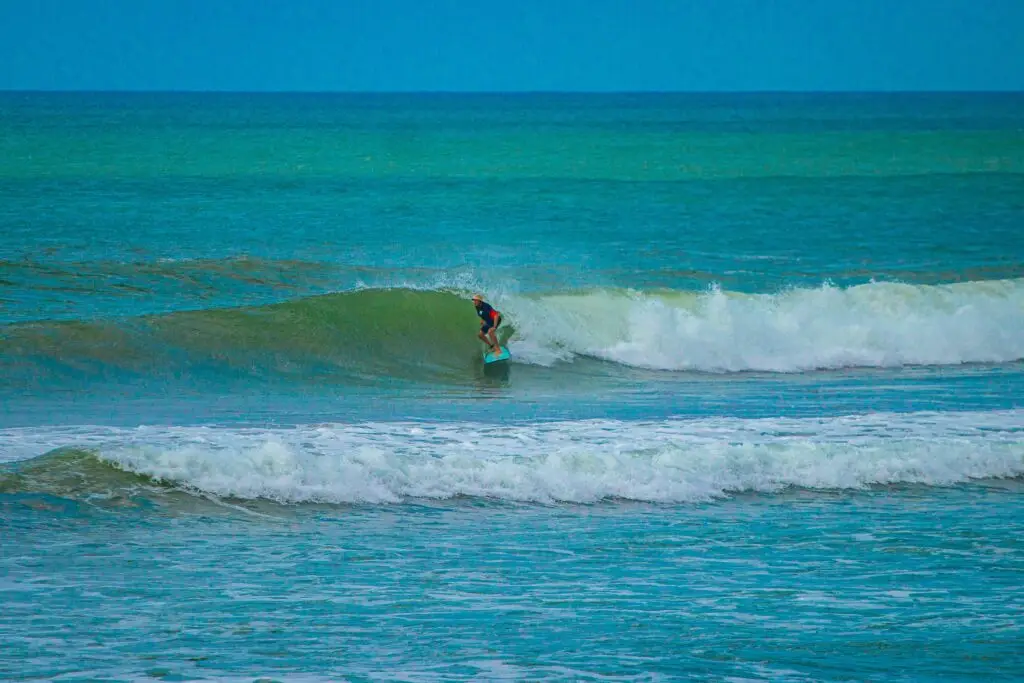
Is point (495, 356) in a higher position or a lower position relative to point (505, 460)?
higher

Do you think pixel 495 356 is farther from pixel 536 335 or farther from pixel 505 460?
pixel 505 460

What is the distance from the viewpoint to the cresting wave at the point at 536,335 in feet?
54.6

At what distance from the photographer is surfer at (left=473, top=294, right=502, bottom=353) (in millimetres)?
17188

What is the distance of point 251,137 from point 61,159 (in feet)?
80.9

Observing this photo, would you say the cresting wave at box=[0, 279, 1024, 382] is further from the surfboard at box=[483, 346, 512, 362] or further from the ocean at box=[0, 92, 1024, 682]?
the surfboard at box=[483, 346, 512, 362]

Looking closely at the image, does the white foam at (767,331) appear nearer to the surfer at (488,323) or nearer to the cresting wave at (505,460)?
the surfer at (488,323)

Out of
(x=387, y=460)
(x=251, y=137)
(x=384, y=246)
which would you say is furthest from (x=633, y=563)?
(x=251, y=137)

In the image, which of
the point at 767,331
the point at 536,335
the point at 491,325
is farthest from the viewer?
the point at 767,331

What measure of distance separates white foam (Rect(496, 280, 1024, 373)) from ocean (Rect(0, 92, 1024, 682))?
2.7 inches

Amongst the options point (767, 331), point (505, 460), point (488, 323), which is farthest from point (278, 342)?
point (505, 460)

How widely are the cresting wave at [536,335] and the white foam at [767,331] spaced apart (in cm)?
3

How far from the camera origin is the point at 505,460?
10914 mm

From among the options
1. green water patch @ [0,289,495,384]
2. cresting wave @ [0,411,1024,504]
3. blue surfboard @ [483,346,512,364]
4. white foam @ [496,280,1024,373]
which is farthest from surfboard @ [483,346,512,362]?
cresting wave @ [0,411,1024,504]

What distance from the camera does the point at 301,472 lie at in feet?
34.5
